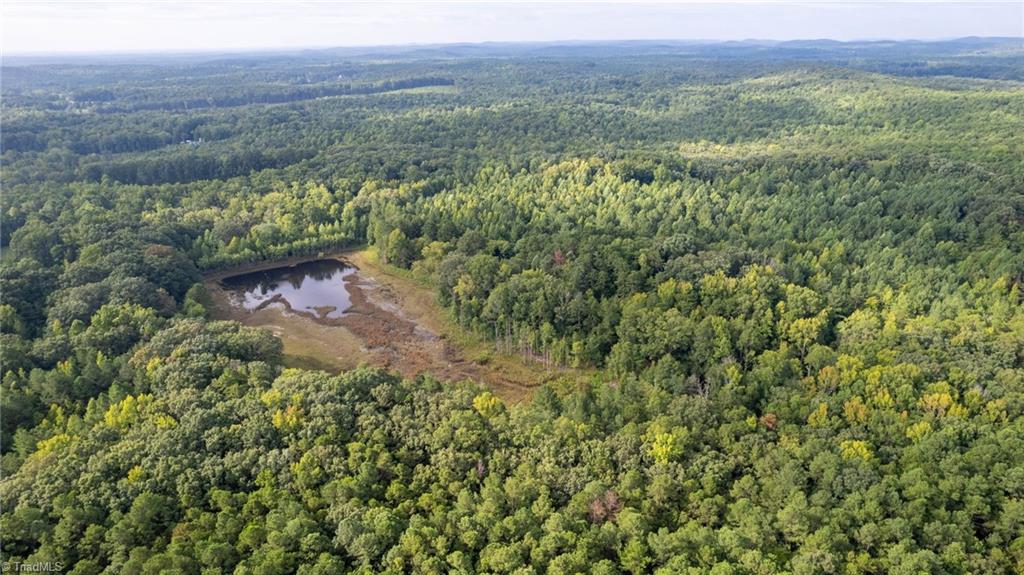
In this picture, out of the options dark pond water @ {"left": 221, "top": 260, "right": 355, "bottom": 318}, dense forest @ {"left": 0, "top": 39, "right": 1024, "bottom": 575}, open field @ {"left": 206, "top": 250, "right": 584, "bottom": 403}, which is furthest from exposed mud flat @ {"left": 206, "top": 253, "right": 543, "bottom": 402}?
dense forest @ {"left": 0, "top": 39, "right": 1024, "bottom": 575}

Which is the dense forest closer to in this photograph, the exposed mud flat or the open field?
the open field

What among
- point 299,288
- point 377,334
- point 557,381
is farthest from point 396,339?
point 299,288

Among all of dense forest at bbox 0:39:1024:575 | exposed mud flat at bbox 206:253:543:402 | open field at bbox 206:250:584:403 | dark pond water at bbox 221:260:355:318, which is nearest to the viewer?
dense forest at bbox 0:39:1024:575

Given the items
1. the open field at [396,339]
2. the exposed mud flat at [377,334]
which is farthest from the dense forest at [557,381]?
the exposed mud flat at [377,334]

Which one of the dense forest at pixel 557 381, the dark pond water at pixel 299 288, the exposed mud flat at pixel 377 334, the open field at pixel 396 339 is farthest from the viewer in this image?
the dark pond water at pixel 299 288

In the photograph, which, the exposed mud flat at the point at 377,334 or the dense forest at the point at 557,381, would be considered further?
the exposed mud flat at the point at 377,334

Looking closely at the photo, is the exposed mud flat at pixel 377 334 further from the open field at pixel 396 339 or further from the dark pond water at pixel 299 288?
the dark pond water at pixel 299 288

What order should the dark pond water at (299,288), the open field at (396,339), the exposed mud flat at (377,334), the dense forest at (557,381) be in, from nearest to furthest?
the dense forest at (557,381) < the open field at (396,339) < the exposed mud flat at (377,334) < the dark pond water at (299,288)

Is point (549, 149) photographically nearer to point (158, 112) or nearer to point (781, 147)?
point (781, 147)
